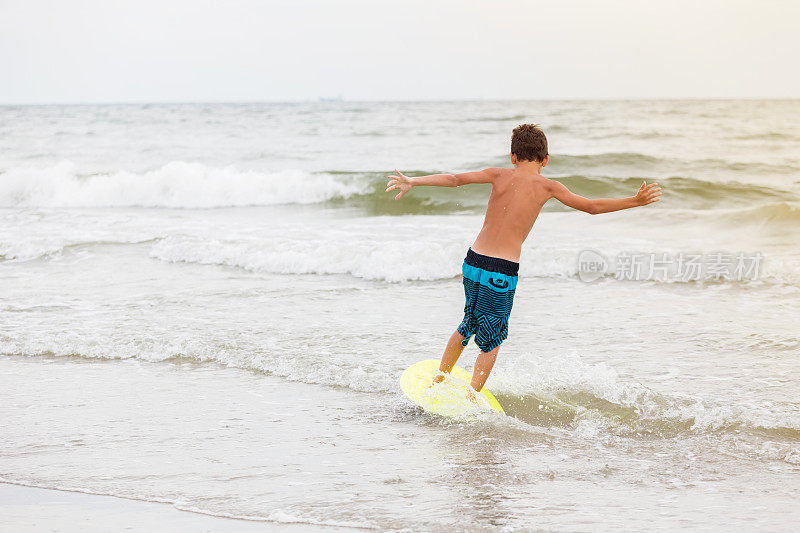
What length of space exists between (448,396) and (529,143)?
1681mm

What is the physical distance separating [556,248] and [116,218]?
8.83m

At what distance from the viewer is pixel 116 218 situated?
551 inches

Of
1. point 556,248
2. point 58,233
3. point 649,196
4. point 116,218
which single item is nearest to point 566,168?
point 556,248

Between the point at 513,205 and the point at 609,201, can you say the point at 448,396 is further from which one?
the point at 609,201

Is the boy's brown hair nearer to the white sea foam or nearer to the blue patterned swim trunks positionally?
the blue patterned swim trunks

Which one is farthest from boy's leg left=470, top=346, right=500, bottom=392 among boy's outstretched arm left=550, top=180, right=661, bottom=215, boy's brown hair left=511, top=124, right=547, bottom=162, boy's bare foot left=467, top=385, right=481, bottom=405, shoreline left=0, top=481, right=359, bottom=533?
shoreline left=0, top=481, right=359, bottom=533

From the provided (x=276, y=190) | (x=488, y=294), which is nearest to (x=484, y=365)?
(x=488, y=294)

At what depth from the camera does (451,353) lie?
4.59m

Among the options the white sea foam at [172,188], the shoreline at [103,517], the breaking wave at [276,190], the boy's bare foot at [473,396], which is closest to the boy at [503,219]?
the boy's bare foot at [473,396]

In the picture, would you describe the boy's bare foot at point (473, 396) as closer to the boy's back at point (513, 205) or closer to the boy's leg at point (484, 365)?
the boy's leg at point (484, 365)

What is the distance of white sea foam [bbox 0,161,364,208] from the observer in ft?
58.1

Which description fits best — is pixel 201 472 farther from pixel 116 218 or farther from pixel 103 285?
pixel 116 218

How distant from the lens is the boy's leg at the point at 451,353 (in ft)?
14.9

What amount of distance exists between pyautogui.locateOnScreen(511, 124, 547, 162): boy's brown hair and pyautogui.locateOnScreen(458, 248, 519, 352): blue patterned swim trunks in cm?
65
